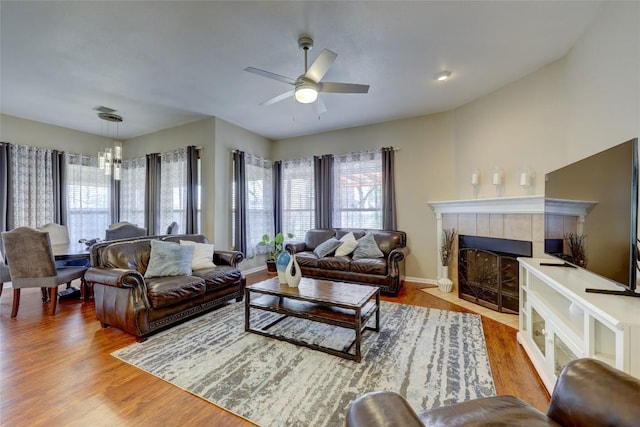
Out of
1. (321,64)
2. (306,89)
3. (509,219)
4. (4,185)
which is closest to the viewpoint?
(321,64)

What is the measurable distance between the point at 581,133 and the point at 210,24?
360 cm

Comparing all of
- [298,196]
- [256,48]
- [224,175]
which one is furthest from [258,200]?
[256,48]

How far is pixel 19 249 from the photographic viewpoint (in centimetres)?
300

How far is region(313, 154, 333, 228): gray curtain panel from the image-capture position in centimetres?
525

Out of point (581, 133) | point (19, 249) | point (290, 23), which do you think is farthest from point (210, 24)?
point (581, 133)

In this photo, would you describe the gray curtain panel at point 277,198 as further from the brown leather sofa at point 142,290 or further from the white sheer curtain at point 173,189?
the brown leather sofa at point 142,290

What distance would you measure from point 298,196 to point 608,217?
4681mm

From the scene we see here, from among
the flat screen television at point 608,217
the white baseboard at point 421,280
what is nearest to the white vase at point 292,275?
the flat screen television at point 608,217

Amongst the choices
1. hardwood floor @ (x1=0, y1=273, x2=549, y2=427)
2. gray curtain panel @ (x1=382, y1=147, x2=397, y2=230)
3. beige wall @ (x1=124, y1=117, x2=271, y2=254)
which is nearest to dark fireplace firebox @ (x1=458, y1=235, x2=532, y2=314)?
hardwood floor @ (x1=0, y1=273, x2=549, y2=427)

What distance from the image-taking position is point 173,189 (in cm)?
507

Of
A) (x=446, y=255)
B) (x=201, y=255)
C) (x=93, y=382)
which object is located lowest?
(x=93, y=382)

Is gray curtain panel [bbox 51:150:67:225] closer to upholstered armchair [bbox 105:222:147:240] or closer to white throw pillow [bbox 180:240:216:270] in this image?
upholstered armchair [bbox 105:222:147:240]

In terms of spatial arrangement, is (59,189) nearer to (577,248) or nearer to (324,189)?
(324,189)

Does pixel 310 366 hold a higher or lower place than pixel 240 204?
lower
